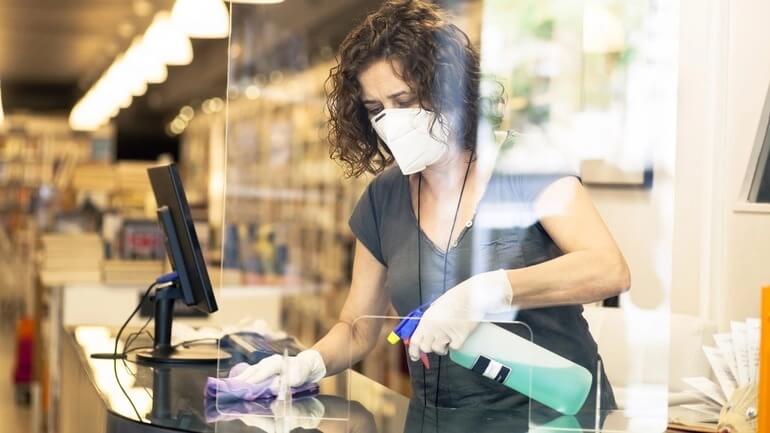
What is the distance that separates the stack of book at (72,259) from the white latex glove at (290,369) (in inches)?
149

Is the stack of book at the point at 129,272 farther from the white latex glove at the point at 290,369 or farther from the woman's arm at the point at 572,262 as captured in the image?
the woman's arm at the point at 572,262

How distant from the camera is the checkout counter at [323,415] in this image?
6.30 feet

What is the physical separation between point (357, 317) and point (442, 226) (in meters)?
0.26

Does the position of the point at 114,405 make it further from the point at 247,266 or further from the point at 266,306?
the point at 247,266

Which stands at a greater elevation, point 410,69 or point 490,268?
point 410,69

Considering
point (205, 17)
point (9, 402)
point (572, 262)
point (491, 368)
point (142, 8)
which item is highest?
point (142, 8)

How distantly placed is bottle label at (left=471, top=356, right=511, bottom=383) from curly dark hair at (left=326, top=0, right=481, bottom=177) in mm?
419

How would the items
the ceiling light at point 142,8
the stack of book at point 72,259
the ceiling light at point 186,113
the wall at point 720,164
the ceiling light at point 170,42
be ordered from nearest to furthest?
1. the wall at point 720,164
2. the stack of book at point 72,259
3. the ceiling light at point 170,42
4. the ceiling light at point 142,8
5. the ceiling light at point 186,113

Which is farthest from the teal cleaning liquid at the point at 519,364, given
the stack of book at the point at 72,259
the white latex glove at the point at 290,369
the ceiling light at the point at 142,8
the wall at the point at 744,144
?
the ceiling light at the point at 142,8

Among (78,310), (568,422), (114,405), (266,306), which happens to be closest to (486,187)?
(568,422)

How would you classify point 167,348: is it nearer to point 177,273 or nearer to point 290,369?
point 177,273

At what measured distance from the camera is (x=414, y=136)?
6.77ft

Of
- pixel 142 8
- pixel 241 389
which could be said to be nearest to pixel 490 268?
pixel 241 389

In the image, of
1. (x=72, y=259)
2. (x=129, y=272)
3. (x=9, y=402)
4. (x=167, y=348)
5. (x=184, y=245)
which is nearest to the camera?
(x=184, y=245)
